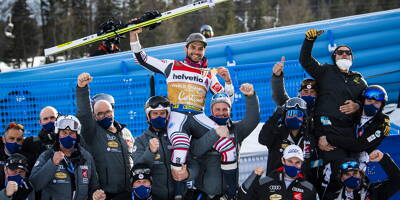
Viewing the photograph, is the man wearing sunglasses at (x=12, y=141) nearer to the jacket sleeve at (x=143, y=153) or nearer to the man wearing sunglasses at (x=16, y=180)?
the man wearing sunglasses at (x=16, y=180)

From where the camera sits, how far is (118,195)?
4.98 meters

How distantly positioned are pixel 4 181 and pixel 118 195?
1.23 metres

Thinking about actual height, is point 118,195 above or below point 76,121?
below

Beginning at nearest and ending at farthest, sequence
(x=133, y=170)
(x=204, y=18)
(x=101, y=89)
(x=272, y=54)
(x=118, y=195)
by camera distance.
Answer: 1. (x=133, y=170)
2. (x=118, y=195)
3. (x=101, y=89)
4. (x=272, y=54)
5. (x=204, y=18)

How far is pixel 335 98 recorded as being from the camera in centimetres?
527

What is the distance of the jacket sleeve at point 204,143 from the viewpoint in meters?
4.78

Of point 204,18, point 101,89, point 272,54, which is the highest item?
A: point 204,18

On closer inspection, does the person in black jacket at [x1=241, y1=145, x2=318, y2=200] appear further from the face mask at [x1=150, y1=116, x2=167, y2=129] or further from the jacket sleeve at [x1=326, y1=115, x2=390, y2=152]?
the face mask at [x1=150, y1=116, x2=167, y2=129]

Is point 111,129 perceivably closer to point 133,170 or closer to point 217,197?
point 133,170

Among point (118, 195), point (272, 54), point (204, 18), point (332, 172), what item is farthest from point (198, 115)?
point (204, 18)

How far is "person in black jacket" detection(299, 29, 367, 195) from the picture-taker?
5.17 metres

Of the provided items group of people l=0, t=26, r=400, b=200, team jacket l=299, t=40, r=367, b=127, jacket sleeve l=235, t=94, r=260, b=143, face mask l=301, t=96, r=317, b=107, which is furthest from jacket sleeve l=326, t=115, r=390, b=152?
jacket sleeve l=235, t=94, r=260, b=143

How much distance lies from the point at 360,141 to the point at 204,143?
174 centimetres

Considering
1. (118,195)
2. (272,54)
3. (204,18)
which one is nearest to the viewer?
(118,195)
